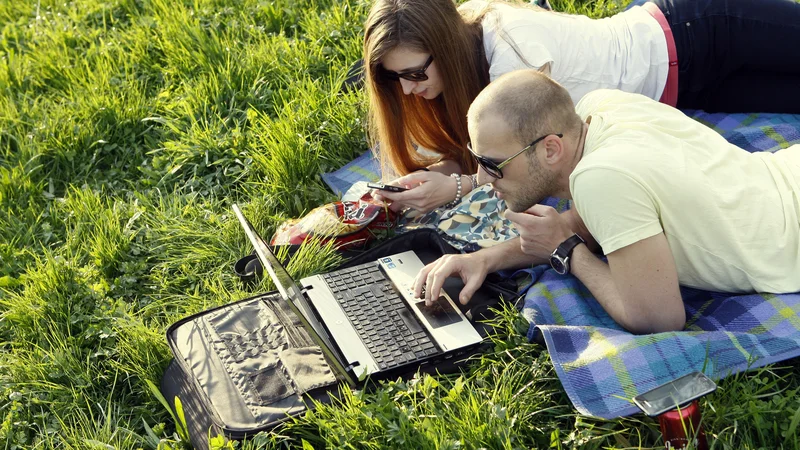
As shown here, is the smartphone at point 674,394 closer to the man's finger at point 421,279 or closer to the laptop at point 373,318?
the laptop at point 373,318

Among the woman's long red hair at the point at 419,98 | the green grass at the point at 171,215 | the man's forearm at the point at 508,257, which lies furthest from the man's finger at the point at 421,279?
the woman's long red hair at the point at 419,98

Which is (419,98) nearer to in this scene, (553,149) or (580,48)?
(580,48)

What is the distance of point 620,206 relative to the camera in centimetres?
281

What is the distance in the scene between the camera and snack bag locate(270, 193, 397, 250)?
396 cm

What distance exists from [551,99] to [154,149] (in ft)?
9.95

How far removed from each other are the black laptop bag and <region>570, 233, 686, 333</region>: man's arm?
443 millimetres

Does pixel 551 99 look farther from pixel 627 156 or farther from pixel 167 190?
pixel 167 190

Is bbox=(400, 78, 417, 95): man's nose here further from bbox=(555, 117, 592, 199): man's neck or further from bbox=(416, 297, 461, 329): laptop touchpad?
bbox=(416, 297, 461, 329): laptop touchpad

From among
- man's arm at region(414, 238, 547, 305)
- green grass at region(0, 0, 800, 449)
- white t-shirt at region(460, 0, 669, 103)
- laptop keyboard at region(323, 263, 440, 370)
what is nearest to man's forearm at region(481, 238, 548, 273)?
man's arm at region(414, 238, 547, 305)

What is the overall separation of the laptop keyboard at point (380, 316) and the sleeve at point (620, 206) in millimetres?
832

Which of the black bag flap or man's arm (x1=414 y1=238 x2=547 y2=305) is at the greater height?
man's arm (x1=414 y1=238 x2=547 y2=305)

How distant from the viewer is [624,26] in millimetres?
4086

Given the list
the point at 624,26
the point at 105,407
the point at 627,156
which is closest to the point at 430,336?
the point at 627,156

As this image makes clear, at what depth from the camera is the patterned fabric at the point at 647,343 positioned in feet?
9.30
